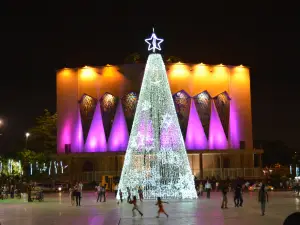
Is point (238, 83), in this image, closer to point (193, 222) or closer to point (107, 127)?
point (107, 127)

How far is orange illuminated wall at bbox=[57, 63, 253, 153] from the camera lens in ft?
210

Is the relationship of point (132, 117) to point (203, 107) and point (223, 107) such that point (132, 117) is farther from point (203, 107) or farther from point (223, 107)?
point (223, 107)

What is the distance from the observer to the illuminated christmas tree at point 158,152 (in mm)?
29734

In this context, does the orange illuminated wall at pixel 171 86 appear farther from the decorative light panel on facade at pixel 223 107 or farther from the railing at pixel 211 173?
the railing at pixel 211 173

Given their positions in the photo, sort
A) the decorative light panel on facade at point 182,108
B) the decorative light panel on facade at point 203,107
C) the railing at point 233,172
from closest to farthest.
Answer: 1. the railing at point 233,172
2. the decorative light panel on facade at point 182,108
3. the decorative light panel on facade at point 203,107

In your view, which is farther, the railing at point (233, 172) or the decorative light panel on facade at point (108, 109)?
the decorative light panel on facade at point (108, 109)

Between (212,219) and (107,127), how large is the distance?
153 feet

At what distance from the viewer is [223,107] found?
215 feet

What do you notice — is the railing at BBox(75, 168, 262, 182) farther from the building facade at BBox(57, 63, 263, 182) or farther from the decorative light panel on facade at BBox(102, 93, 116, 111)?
the decorative light panel on facade at BBox(102, 93, 116, 111)

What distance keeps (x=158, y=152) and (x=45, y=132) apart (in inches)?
1857

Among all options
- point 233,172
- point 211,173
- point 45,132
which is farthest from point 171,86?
point 45,132

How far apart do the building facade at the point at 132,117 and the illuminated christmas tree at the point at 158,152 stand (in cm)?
3026

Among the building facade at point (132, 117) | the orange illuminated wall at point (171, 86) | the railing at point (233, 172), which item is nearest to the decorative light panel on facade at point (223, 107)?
the building facade at point (132, 117)

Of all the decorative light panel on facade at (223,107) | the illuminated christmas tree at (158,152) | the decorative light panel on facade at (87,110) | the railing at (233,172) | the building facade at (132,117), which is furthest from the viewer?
the decorative light panel on facade at (223,107)
